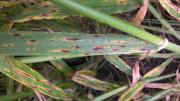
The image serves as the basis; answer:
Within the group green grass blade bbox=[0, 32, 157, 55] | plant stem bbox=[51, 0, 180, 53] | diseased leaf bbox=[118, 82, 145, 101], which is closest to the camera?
plant stem bbox=[51, 0, 180, 53]

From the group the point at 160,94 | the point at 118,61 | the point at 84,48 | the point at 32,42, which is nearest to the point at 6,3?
the point at 32,42

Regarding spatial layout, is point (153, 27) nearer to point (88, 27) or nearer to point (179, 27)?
point (179, 27)

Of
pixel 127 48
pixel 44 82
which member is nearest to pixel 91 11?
pixel 127 48

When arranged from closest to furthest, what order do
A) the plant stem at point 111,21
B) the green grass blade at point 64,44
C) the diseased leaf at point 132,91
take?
1. the plant stem at point 111,21
2. the green grass blade at point 64,44
3. the diseased leaf at point 132,91

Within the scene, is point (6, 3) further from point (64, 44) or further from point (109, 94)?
point (109, 94)

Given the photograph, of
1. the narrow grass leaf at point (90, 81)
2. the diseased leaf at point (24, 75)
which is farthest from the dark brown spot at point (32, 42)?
the narrow grass leaf at point (90, 81)

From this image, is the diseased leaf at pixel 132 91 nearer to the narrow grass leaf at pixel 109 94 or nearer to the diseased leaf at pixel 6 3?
the narrow grass leaf at pixel 109 94

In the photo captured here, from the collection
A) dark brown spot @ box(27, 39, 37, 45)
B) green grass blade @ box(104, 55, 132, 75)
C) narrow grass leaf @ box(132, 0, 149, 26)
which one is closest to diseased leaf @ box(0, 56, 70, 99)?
dark brown spot @ box(27, 39, 37, 45)

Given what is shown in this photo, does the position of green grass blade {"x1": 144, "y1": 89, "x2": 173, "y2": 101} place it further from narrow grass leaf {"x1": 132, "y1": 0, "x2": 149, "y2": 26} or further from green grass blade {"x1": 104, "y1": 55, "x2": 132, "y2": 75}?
narrow grass leaf {"x1": 132, "y1": 0, "x2": 149, "y2": 26}
